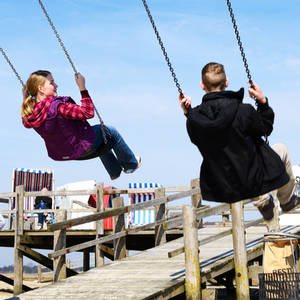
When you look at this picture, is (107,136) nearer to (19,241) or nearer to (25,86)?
(25,86)

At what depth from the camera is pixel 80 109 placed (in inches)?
183

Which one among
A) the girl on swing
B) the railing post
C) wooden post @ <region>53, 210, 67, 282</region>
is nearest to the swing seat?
the girl on swing

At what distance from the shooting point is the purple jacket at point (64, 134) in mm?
4828

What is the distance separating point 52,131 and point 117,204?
5.95m

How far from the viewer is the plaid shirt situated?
4.63 meters

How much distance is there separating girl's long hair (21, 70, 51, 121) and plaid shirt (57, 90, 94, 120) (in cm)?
31

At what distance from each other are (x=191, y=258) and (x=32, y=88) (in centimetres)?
369

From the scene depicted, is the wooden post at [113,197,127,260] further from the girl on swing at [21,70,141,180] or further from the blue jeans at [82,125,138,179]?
the girl on swing at [21,70,141,180]

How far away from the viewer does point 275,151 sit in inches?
161

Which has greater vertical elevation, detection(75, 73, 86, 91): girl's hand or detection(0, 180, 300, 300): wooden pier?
detection(75, 73, 86, 91): girl's hand

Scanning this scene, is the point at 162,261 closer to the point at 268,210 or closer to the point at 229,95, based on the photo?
the point at 268,210

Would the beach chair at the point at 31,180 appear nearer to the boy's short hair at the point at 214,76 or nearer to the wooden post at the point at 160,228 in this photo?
the wooden post at the point at 160,228

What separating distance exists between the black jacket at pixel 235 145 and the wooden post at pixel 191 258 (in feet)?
12.4

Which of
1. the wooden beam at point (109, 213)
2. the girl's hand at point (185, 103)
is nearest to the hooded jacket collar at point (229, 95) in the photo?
the girl's hand at point (185, 103)
